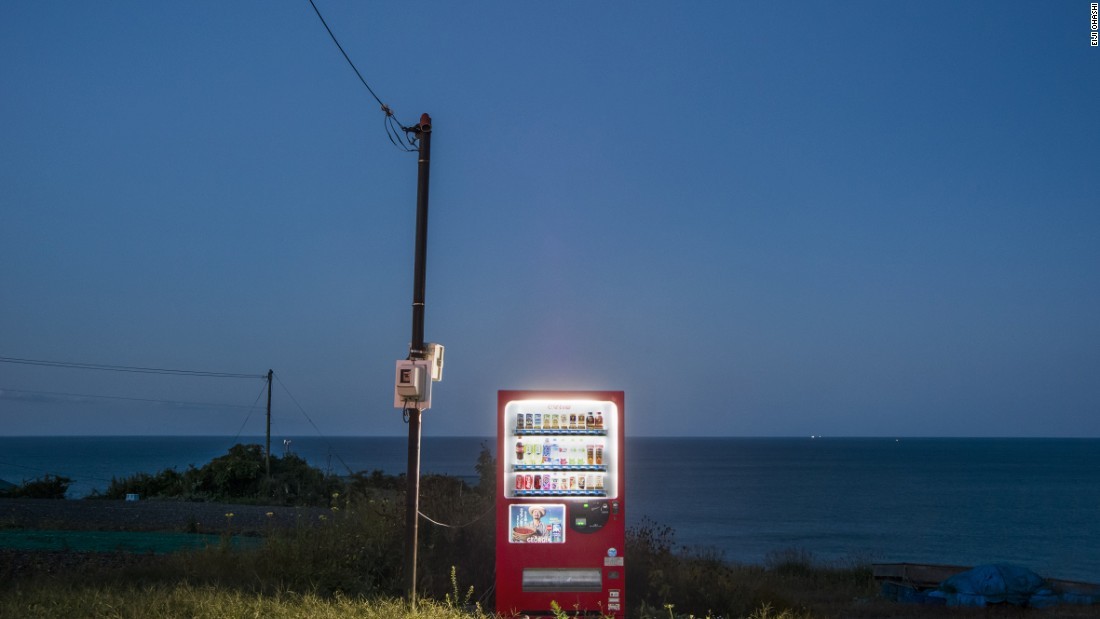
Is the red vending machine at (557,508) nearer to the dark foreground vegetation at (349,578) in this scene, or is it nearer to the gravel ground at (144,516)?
the dark foreground vegetation at (349,578)

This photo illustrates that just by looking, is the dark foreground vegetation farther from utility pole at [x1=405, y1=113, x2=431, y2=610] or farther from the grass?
utility pole at [x1=405, y1=113, x2=431, y2=610]

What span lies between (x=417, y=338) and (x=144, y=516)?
1450 cm

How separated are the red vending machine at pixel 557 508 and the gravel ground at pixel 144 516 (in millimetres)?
Result: 7083

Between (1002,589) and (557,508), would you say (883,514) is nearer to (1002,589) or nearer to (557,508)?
(1002,589)

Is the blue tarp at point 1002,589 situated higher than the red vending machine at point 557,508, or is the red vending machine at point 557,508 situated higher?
the red vending machine at point 557,508

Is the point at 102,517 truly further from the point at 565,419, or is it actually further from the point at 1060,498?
the point at 1060,498

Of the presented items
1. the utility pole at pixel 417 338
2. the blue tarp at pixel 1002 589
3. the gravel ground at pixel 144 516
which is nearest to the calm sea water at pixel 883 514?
the gravel ground at pixel 144 516

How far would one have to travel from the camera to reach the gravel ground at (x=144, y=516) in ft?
56.2

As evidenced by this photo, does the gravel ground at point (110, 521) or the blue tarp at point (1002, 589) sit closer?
the gravel ground at point (110, 521)

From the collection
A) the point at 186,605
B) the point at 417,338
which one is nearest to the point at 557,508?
the point at 417,338

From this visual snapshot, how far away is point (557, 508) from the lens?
9438 mm

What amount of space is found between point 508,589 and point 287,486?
2223cm

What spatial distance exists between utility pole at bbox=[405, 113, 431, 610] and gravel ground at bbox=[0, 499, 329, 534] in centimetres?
671

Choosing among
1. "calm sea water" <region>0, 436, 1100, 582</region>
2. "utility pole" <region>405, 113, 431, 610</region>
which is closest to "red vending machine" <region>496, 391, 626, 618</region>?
"utility pole" <region>405, 113, 431, 610</region>
